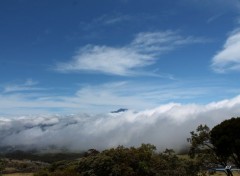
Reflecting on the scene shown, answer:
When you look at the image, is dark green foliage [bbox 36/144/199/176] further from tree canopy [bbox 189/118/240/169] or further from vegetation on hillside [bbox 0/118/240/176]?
tree canopy [bbox 189/118/240/169]

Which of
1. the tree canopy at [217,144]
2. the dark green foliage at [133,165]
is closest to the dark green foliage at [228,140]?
the tree canopy at [217,144]

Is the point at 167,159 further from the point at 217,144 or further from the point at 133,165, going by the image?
the point at 217,144

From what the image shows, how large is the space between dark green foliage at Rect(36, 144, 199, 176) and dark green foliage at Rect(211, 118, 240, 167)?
25.0 feet

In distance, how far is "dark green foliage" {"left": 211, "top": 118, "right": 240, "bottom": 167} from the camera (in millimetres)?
62500

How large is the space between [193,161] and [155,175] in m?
6.59

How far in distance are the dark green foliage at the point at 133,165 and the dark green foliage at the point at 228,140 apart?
7.62 m

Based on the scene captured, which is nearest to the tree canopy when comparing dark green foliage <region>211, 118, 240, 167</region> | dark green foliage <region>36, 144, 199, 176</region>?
dark green foliage <region>211, 118, 240, 167</region>

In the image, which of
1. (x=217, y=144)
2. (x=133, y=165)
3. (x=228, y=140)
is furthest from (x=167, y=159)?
(x=228, y=140)

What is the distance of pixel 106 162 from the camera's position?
174 ft

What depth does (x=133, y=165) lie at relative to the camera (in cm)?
5453

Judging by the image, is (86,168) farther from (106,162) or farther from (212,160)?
(212,160)

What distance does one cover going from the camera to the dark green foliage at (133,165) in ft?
173

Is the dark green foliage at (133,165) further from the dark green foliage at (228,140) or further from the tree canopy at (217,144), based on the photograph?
the dark green foliage at (228,140)

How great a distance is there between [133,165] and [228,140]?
17277 millimetres
